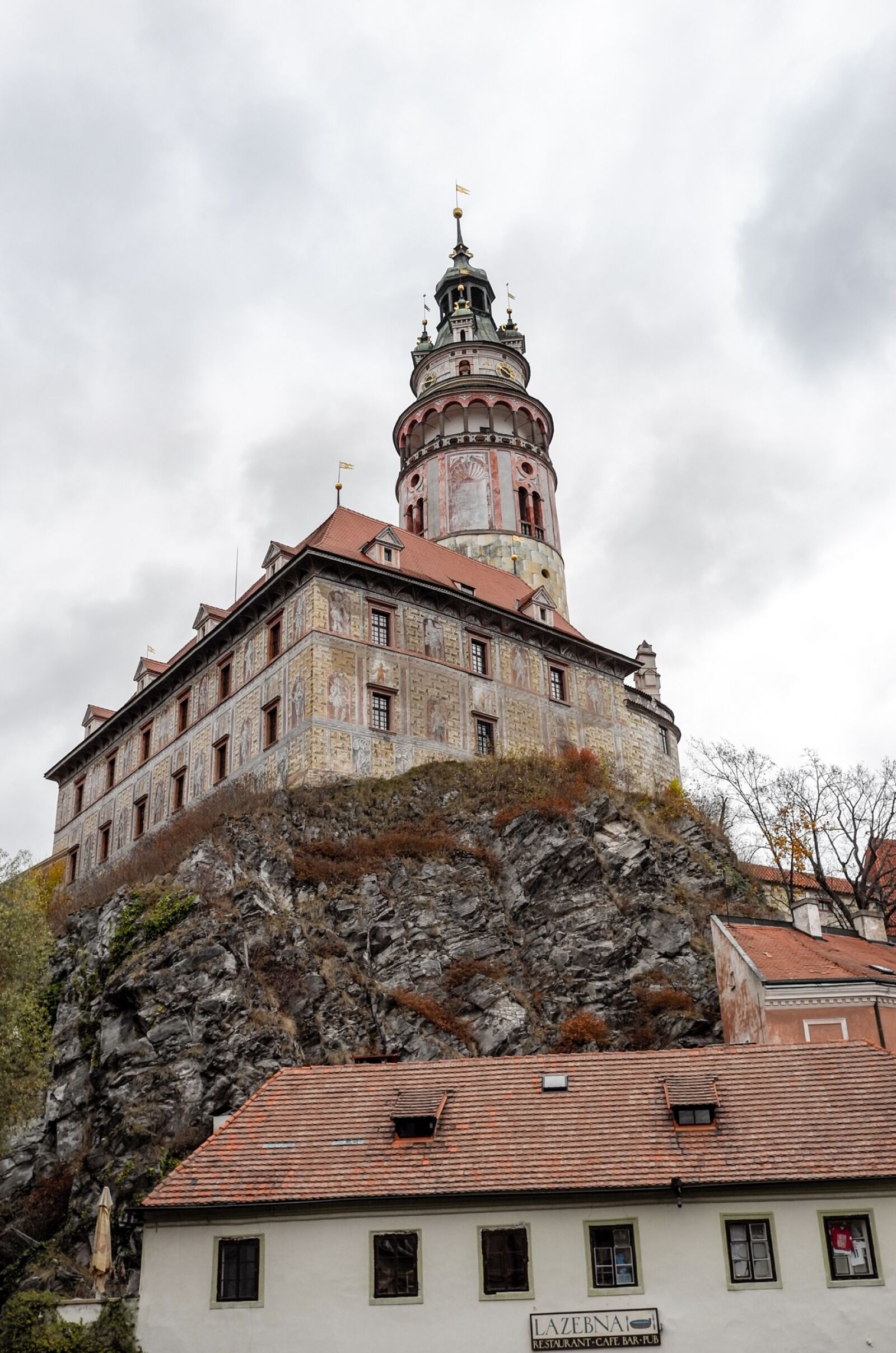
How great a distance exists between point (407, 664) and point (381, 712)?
2267mm

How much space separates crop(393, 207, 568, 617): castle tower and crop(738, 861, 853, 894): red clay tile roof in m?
15.2

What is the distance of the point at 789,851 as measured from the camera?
48531 mm

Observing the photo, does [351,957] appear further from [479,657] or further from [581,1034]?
[479,657]

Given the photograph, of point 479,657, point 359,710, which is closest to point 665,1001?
point 359,710

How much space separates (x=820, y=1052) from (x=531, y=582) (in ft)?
123

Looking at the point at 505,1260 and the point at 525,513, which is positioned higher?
the point at 525,513

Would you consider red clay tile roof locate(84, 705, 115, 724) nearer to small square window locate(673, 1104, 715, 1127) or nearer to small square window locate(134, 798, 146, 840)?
small square window locate(134, 798, 146, 840)

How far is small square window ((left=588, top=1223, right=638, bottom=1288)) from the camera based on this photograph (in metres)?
20.6

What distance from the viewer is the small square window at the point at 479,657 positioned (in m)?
49.2

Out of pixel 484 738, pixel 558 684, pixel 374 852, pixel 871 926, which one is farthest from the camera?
pixel 558 684

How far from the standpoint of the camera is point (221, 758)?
48.1m

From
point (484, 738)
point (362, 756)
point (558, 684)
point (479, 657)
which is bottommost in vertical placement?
point (362, 756)

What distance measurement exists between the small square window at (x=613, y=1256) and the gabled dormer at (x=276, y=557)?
30.1 meters

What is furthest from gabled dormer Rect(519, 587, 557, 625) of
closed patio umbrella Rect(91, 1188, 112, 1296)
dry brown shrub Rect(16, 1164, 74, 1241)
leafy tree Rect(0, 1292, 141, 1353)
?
leafy tree Rect(0, 1292, 141, 1353)
